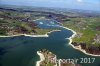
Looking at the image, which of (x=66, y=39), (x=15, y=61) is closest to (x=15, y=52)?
(x=15, y=61)

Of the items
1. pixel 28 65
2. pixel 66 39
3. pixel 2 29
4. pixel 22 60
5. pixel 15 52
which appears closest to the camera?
pixel 28 65

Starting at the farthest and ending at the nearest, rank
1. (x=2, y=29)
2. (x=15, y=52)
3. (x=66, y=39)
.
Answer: (x=2, y=29), (x=66, y=39), (x=15, y=52)

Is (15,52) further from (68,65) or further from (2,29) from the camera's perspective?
(2,29)

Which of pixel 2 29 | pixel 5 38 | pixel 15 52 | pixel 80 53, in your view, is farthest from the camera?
pixel 2 29

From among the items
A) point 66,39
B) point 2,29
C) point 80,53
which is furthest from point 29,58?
point 2,29

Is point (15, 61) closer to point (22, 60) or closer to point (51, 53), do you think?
point (22, 60)

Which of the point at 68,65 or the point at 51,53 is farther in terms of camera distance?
the point at 51,53

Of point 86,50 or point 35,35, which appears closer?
point 86,50

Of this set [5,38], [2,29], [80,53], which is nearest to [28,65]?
[80,53]

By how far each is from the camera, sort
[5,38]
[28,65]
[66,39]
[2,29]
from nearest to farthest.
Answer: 1. [28,65]
2. [5,38]
3. [66,39]
4. [2,29]
